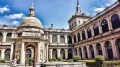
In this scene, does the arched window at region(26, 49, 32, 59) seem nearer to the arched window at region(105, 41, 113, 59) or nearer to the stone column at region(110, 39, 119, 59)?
the arched window at region(105, 41, 113, 59)

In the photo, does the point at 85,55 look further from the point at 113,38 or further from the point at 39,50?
the point at 39,50

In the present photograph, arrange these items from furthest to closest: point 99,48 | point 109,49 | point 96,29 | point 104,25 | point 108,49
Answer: point 96,29
point 99,48
point 104,25
point 108,49
point 109,49

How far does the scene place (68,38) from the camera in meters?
48.3

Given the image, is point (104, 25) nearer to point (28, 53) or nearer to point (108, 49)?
point (108, 49)

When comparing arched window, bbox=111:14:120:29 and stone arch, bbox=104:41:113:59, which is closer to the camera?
arched window, bbox=111:14:120:29

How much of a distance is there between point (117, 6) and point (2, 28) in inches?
1348

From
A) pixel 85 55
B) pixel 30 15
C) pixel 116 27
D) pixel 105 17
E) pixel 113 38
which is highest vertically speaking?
pixel 30 15

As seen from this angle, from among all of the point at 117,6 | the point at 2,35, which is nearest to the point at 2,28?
the point at 2,35

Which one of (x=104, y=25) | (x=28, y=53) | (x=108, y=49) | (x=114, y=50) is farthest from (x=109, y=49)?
(x=28, y=53)

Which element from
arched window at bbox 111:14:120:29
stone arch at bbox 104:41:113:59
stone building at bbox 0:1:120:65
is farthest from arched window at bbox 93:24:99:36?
arched window at bbox 111:14:120:29

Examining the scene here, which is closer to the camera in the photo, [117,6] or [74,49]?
[117,6]

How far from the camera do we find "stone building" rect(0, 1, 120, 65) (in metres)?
24.8

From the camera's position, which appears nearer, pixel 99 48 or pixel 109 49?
pixel 109 49

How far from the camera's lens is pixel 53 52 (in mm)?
46844
